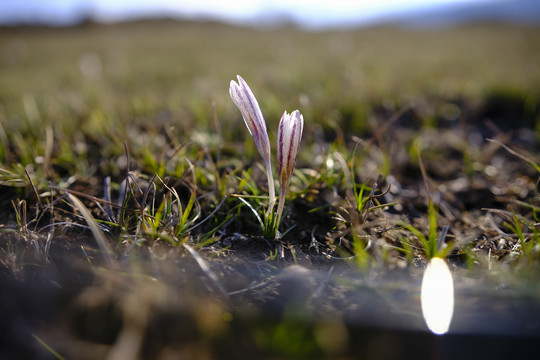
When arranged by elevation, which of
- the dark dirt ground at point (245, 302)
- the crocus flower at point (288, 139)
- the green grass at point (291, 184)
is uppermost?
the crocus flower at point (288, 139)

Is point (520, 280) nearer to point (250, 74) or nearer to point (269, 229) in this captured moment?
point (269, 229)

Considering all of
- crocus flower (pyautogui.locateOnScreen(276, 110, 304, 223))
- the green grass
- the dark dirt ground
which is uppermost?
crocus flower (pyautogui.locateOnScreen(276, 110, 304, 223))

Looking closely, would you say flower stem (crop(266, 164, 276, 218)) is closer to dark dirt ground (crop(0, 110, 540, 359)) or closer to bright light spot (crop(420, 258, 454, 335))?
dark dirt ground (crop(0, 110, 540, 359))

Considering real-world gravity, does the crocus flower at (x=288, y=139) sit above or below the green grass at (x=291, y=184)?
above

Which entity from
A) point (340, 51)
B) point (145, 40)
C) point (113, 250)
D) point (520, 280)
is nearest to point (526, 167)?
point (520, 280)

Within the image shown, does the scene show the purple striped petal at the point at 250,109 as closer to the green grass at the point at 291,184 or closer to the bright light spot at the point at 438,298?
the green grass at the point at 291,184

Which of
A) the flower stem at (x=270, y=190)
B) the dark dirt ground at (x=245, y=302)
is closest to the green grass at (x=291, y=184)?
the dark dirt ground at (x=245, y=302)

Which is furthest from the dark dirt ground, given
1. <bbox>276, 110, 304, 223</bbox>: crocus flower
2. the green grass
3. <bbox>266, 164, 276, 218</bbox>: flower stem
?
<bbox>276, 110, 304, 223</bbox>: crocus flower
